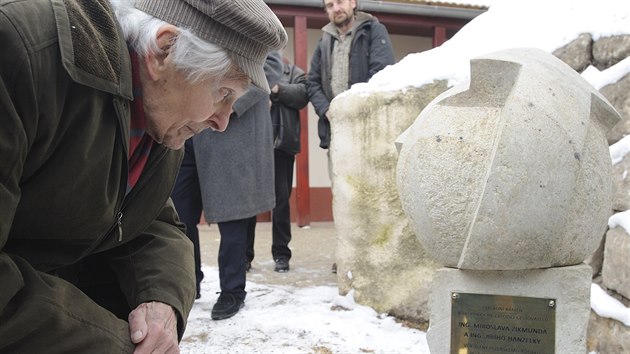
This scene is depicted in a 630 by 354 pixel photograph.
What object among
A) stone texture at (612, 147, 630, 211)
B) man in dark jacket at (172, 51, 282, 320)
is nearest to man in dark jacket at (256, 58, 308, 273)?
man in dark jacket at (172, 51, 282, 320)

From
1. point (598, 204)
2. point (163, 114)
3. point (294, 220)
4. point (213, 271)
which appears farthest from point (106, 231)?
point (294, 220)

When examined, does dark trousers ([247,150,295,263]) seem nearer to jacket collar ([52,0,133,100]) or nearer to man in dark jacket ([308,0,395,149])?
man in dark jacket ([308,0,395,149])

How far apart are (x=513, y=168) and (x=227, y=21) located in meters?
0.90

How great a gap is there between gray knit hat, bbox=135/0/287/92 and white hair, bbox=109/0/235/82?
0.5 inches

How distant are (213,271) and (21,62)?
3.98 metres

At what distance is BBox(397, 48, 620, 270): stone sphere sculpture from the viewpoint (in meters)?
1.68

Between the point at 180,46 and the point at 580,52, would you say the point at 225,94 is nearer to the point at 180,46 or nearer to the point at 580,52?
the point at 180,46

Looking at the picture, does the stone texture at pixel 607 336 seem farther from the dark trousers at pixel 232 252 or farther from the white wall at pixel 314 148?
the white wall at pixel 314 148

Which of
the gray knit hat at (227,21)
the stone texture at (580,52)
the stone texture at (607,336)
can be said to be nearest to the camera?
the gray knit hat at (227,21)

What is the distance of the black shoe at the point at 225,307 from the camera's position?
343 cm

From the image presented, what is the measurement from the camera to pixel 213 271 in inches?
192

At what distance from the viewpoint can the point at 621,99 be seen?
2.70 metres

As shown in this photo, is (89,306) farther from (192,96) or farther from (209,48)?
(209,48)

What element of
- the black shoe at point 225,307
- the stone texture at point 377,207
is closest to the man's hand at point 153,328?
the black shoe at point 225,307
